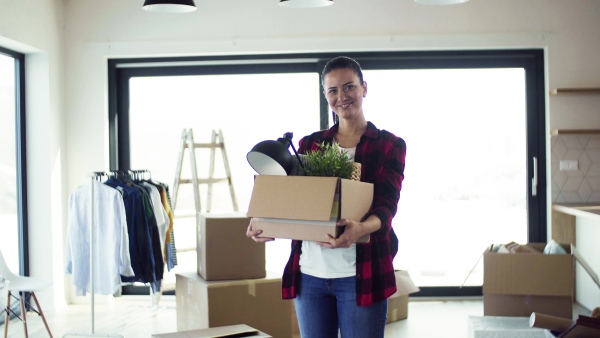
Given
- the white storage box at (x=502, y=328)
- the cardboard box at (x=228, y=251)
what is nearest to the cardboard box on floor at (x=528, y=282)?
the white storage box at (x=502, y=328)

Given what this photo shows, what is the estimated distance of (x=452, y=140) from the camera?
5.50m

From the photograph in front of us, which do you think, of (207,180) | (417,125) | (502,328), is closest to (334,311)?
(502,328)

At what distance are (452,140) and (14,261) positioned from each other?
11.5ft

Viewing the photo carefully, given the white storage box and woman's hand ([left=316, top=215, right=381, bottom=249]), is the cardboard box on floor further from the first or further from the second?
woman's hand ([left=316, top=215, right=381, bottom=249])

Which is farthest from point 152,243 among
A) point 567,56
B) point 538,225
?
point 567,56

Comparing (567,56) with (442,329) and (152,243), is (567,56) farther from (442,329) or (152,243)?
(152,243)

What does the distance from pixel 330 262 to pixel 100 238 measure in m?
2.75

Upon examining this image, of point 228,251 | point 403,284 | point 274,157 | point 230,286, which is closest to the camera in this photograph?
point 274,157

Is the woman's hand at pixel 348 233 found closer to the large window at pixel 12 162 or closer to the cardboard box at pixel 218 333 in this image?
the cardboard box at pixel 218 333

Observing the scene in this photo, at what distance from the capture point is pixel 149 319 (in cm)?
482

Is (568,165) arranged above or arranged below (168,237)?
above

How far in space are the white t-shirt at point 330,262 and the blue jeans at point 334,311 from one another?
0.02m

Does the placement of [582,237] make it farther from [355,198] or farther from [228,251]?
[355,198]

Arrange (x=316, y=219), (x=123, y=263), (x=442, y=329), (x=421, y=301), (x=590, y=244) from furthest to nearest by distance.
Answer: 1. (x=421, y=301)
2. (x=590, y=244)
3. (x=442, y=329)
4. (x=123, y=263)
5. (x=316, y=219)
